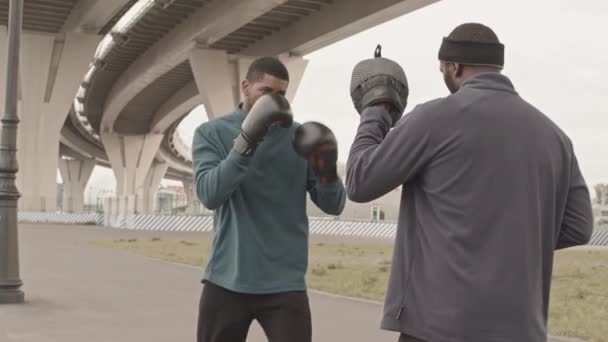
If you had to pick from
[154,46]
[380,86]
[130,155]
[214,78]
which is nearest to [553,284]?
[380,86]

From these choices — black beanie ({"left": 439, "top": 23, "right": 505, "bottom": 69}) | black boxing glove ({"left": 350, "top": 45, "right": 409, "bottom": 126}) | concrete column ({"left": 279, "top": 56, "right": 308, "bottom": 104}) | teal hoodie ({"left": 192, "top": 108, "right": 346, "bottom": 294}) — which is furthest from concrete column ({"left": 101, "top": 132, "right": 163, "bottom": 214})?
black beanie ({"left": 439, "top": 23, "right": 505, "bottom": 69})

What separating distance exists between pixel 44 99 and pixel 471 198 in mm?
38791

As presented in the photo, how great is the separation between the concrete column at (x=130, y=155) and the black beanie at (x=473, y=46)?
66719mm

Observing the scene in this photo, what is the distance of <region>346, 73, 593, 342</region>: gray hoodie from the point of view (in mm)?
2363

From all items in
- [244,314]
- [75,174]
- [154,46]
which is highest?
[154,46]

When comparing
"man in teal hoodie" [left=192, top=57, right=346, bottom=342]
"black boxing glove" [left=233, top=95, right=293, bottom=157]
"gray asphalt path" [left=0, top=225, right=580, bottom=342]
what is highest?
"black boxing glove" [left=233, top=95, right=293, bottom=157]

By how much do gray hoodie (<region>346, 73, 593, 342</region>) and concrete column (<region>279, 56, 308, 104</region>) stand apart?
30.1 m

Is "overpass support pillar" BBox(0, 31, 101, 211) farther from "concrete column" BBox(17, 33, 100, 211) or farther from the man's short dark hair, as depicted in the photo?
the man's short dark hair

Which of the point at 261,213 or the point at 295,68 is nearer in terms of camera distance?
the point at 261,213

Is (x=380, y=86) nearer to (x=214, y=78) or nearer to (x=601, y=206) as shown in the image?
(x=214, y=78)

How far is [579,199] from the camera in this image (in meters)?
2.69

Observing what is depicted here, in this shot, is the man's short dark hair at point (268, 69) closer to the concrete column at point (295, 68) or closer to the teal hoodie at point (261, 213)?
the teal hoodie at point (261, 213)

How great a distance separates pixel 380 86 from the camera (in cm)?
280

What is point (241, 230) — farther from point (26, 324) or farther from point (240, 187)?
point (26, 324)
